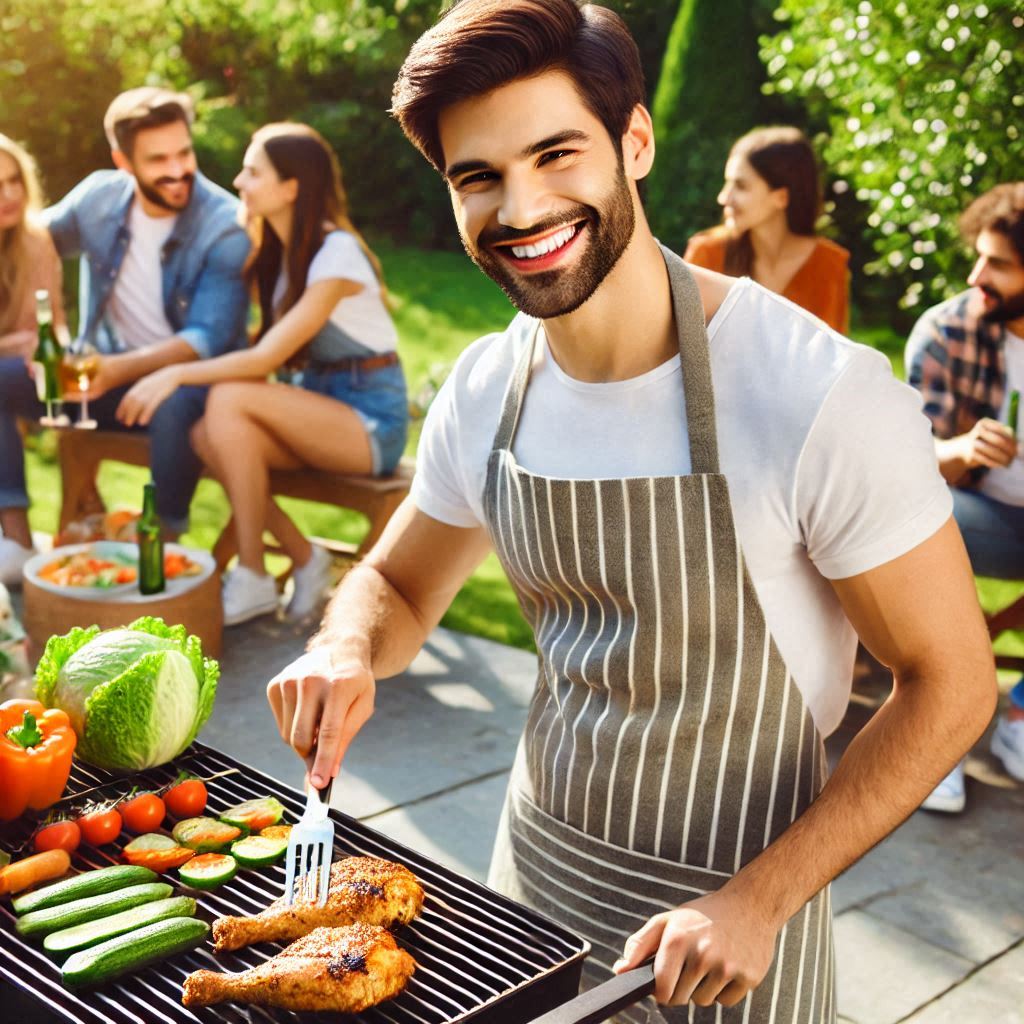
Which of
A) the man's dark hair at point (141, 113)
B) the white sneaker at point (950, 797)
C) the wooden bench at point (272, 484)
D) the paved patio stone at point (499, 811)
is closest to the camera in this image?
the paved patio stone at point (499, 811)

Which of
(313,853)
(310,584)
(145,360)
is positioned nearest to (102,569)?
(310,584)

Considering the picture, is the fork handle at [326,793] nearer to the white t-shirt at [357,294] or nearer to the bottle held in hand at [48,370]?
the white t-shirt at [357,294]

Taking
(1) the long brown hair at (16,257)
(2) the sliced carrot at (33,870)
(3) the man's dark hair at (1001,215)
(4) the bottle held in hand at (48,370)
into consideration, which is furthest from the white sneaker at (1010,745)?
(1) the long brown hair at (16,257)

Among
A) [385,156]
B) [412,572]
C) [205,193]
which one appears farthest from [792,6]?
[385,156]

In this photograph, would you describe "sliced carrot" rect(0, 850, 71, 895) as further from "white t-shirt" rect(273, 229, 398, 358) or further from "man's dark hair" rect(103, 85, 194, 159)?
"man's dark hair" rect(103, 85, 194, 159)

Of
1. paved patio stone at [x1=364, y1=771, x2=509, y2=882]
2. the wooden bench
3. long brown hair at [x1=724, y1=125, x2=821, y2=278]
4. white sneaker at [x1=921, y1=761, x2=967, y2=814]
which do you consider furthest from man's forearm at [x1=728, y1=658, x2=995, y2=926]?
long brown hair at [x1=724, y1=125, x2=821, y2=278]

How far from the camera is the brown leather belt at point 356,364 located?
Result: 5805mm

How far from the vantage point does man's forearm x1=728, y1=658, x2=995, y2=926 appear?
67.9 inches

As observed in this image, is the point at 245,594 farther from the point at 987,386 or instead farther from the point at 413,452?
the point at 413,452

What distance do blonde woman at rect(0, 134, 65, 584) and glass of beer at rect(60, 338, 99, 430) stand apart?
21.4 inches

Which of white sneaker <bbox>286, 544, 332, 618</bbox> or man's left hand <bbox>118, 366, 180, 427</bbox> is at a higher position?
man's left hand <bbox>118, 366, 180, 427</bbox>

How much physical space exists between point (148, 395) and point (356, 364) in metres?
0.88

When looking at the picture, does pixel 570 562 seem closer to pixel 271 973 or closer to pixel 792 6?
pixel 271 973

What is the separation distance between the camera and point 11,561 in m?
6.25
